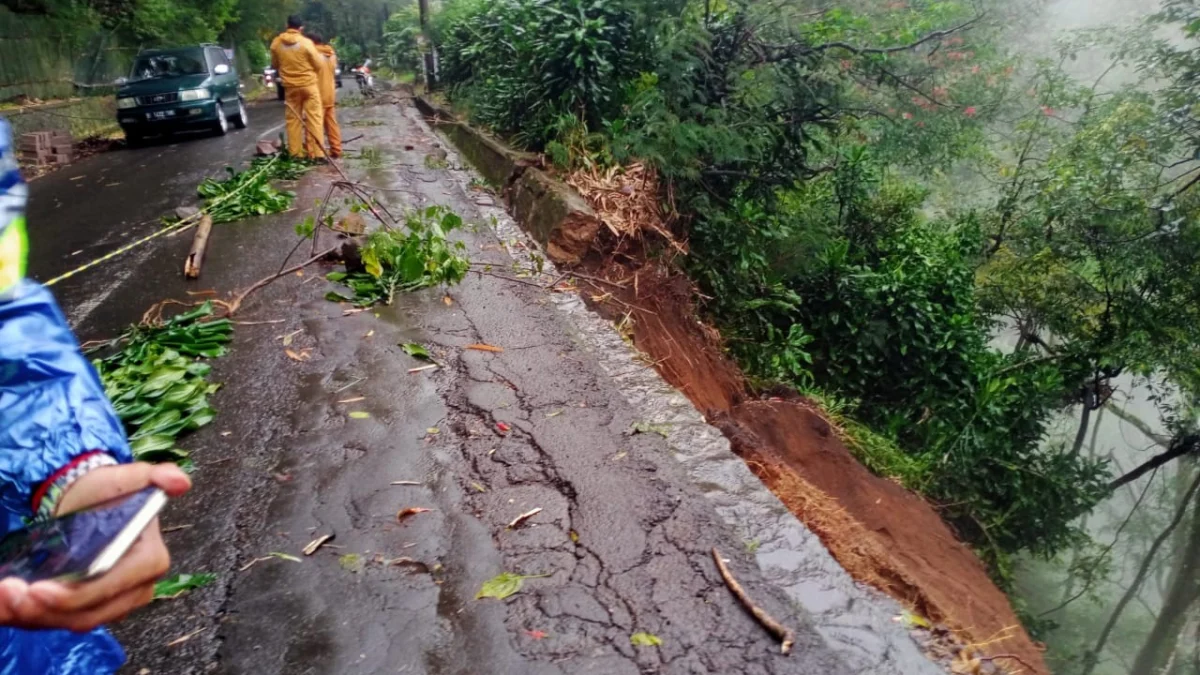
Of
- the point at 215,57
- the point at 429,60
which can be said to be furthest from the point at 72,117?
the point at 429,60

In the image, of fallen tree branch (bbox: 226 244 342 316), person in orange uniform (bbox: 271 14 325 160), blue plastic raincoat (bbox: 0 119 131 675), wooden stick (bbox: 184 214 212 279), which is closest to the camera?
blue plastic raincoat (bbox: 0 119 131 675)

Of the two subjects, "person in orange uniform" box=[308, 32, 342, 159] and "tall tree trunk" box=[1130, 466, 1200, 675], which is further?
"tall tree trunk" box=[1130, 466, 1200, 675]

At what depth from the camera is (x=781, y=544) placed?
3111 millimetres

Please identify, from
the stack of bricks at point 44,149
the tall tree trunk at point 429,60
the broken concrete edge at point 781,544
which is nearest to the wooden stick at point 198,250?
the broken concrete edge at point 781,544

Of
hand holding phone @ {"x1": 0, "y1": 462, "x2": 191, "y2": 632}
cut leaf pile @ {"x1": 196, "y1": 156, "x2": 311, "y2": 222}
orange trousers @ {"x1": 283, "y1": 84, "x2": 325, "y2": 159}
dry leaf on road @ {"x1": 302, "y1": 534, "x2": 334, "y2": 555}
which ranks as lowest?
dry leaf on road @ {"x1": 302, "y1": 534, "x2": 334, "y2": 555}

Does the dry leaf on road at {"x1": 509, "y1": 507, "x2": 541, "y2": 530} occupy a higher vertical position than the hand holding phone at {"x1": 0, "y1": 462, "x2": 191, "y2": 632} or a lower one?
lower

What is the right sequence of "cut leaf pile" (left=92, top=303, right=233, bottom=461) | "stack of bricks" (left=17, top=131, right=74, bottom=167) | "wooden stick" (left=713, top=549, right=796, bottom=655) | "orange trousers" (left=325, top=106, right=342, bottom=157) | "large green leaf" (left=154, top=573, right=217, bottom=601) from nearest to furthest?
"wooden stick" (left=713, top=549, right=796, bottom=655) → "large green leaf" (left=154, top=573, right=217, bottom=601) → "cut leaf pile" (left=92, top=303, right=233, bottom=461) → "orange trousers" (left=325, top=106, right=342, bottom=157) → "stack of bricks" (left=17, top=131, right=74, bottom=167)

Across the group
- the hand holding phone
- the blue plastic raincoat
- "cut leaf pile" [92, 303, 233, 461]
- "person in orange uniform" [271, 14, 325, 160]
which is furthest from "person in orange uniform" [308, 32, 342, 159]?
the hand holding phone

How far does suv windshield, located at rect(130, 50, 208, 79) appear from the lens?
15.1 meters

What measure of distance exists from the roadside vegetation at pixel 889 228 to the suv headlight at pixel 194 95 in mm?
6567

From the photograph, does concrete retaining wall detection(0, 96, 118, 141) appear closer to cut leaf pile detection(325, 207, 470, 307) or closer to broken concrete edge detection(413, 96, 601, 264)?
broken concrete edge detection(413, 96, 601, 264)

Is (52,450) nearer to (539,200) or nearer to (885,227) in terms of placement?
(539,200)

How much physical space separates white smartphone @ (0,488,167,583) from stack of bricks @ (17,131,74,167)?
1419 cm

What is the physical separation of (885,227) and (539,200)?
481 centimetres
